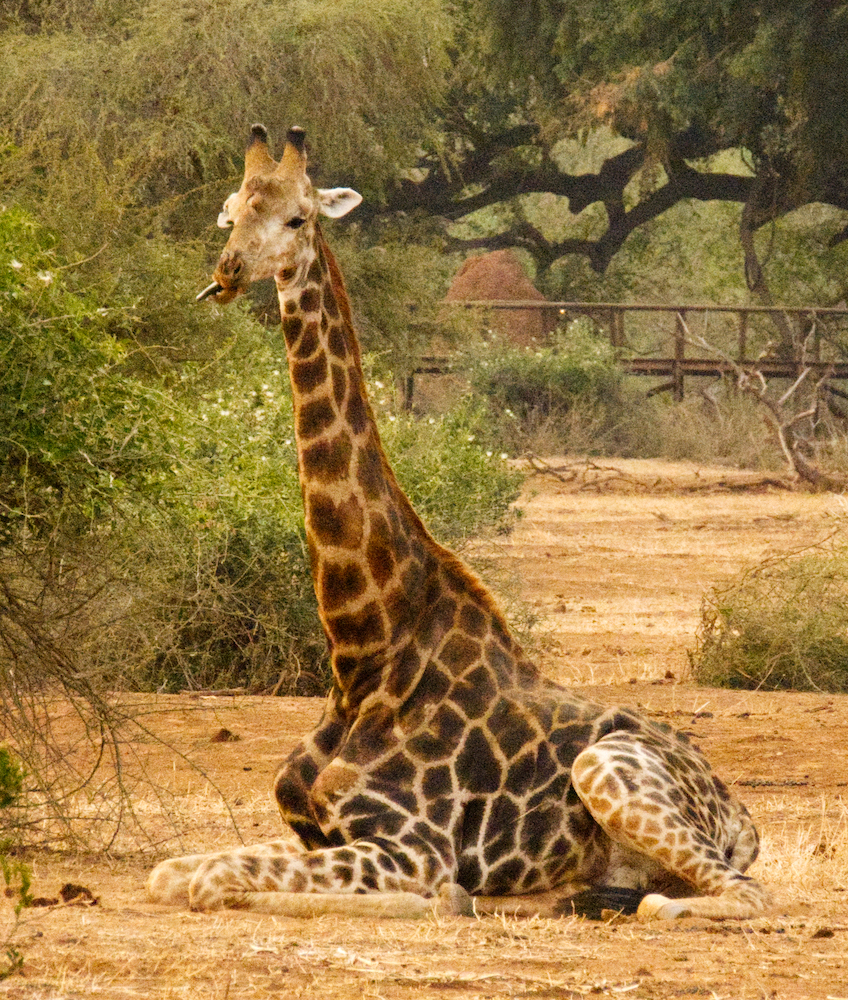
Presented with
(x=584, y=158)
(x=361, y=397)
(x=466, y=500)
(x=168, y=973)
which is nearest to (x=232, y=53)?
(x=466, y=500)

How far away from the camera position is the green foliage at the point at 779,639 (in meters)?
10.2

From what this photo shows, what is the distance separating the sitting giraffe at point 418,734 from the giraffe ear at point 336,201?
7.1 inches

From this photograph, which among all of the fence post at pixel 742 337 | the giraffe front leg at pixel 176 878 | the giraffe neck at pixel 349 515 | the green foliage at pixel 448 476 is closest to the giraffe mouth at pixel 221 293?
the giraffe neck at pixel 349 515

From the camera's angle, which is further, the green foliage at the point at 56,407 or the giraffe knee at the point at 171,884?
the green foliage at the point at 56,407

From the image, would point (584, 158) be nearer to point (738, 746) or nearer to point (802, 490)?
point (802, 490)

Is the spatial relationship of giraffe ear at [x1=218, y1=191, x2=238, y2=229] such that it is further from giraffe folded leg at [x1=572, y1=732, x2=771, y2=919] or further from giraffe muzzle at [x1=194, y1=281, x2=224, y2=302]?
giraffe folded leg at [x1=572, y1=732, x2=771, y2=919]

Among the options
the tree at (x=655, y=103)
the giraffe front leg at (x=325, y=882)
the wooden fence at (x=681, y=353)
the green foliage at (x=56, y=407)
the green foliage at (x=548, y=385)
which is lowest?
the giraffe front leg at (x=325, y=882)

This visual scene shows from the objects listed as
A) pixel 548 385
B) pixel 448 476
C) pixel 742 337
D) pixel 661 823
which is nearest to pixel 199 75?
pixel 548 385

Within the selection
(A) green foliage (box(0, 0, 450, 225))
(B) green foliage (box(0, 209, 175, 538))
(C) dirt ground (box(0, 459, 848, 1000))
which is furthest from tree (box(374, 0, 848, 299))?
(B) green foliage (box(0, 209, 175, 538))

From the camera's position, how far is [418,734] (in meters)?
5.34

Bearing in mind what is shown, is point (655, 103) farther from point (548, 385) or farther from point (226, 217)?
point (226, 217)

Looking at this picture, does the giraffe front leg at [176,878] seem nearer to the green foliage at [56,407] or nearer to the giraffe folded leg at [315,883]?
the giraffe folded leg at [315,883]

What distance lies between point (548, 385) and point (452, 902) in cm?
2121

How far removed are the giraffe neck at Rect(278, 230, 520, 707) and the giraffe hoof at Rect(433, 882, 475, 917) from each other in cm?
69
